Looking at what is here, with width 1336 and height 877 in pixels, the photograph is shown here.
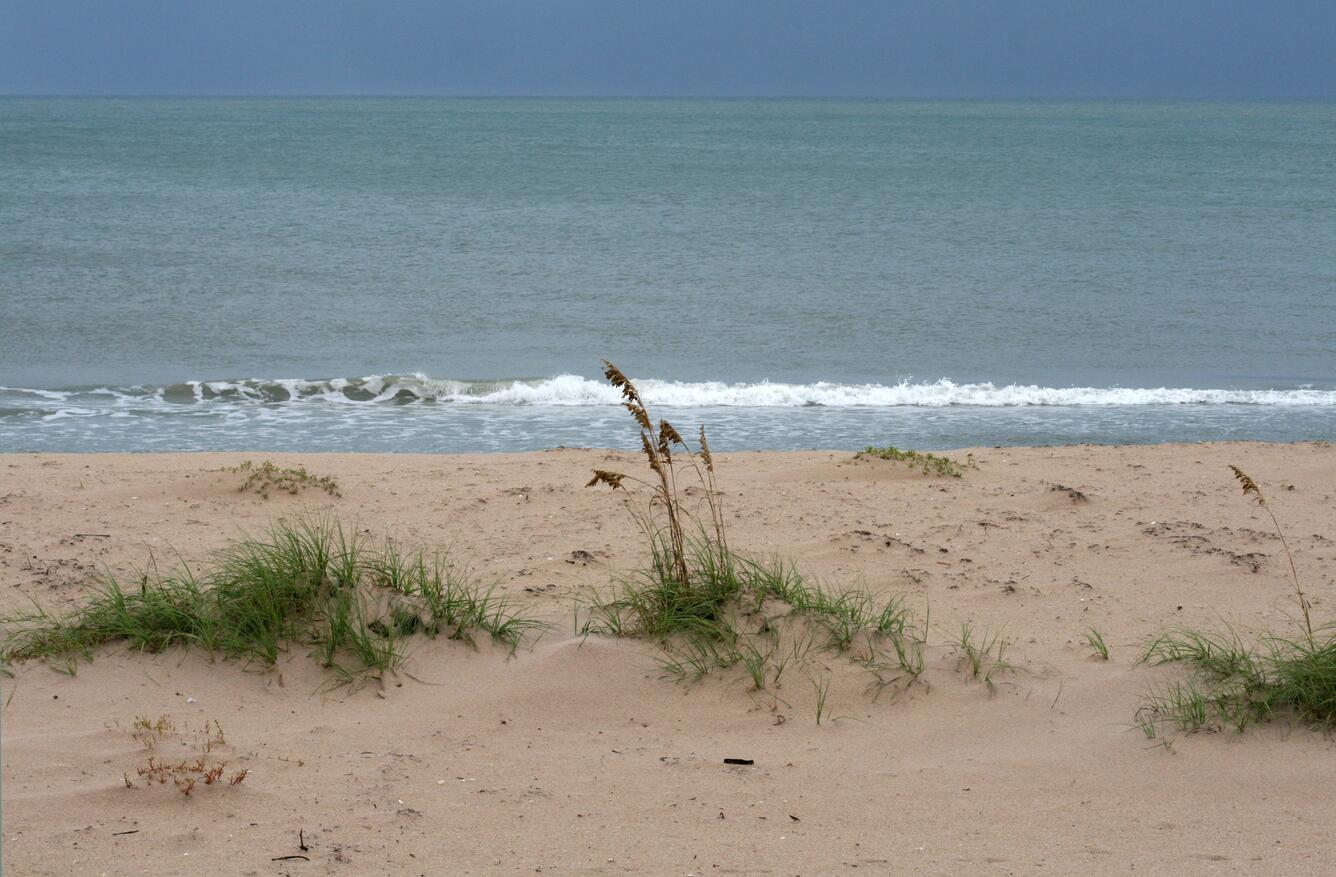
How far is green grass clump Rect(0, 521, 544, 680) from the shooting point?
490 centimetres

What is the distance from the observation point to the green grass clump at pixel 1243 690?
14.7 ft

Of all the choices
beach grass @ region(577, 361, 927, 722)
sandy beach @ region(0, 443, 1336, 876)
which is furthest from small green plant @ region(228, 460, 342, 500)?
beach grass @ region(577, 361, 927, 722)

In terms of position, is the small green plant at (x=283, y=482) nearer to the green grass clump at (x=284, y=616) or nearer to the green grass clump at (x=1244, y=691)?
the green grass clump at (x=284, y=616)

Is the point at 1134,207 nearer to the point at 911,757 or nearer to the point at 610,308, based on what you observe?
the point at 610,308

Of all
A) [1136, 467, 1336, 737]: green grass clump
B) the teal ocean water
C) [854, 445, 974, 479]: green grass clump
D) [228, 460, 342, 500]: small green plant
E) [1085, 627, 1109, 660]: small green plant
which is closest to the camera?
[1136, 467, 1336, 737]: green grass clump

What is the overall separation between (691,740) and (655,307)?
57.2 ft

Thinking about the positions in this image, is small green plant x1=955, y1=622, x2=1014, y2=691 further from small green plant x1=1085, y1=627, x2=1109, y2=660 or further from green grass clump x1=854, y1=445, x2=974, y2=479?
green grass clump x1=854, y1=445, x2=974, y2=479

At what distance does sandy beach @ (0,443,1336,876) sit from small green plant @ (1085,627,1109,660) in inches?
2.1

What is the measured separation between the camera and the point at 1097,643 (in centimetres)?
528

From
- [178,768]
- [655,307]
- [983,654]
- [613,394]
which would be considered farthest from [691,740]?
[655,307]

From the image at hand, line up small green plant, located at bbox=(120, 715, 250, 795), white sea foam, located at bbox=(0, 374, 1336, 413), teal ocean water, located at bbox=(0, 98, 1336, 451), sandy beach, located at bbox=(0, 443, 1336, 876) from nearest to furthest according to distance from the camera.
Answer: sandy beach, located at bbox=(0, 443, 1336, 876), small green plant, located at bbox=(120, 715, 250, 795), teal ocean water, located at bbox=(0, 98, 1336, 451), white sea foam, located at bbox=(0, 374, 1336, 413)

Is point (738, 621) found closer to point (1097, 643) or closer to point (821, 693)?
point (821, 693)

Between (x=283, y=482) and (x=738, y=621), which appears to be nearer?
(x=738, y=621)

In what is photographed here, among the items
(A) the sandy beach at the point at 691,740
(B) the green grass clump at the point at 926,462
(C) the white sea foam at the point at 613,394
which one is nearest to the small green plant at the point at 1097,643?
(A) the sandy beach at the point at 691,740
